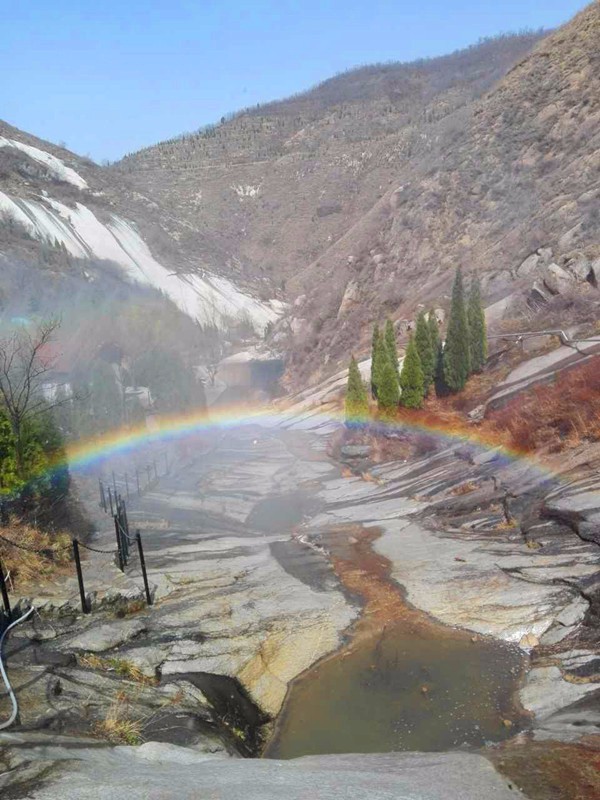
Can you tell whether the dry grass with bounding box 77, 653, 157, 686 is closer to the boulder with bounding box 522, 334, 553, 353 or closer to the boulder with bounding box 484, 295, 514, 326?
the boulder with bounding box 522, 334, 553, 353

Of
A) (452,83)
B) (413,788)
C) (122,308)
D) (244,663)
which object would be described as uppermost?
(452,83)

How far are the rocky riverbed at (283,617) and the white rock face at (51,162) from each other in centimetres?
10689

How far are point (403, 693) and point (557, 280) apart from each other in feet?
107

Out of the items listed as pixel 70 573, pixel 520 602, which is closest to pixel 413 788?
pixel 520 602

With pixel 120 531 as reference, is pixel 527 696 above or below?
below

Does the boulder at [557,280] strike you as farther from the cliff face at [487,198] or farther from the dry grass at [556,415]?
the dry grass at [556,415]

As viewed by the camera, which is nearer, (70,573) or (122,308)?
(70,573)

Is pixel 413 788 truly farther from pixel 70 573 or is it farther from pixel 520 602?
pixel 70 573

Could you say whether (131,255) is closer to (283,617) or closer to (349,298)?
(349,298)

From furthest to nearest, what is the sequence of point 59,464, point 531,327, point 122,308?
point 122,308 → point 531,327 → point 59,464

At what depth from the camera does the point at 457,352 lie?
1277 inches

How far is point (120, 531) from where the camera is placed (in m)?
15.1

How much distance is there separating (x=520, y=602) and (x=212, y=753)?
6.46 metres

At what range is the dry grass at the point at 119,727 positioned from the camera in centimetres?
713
